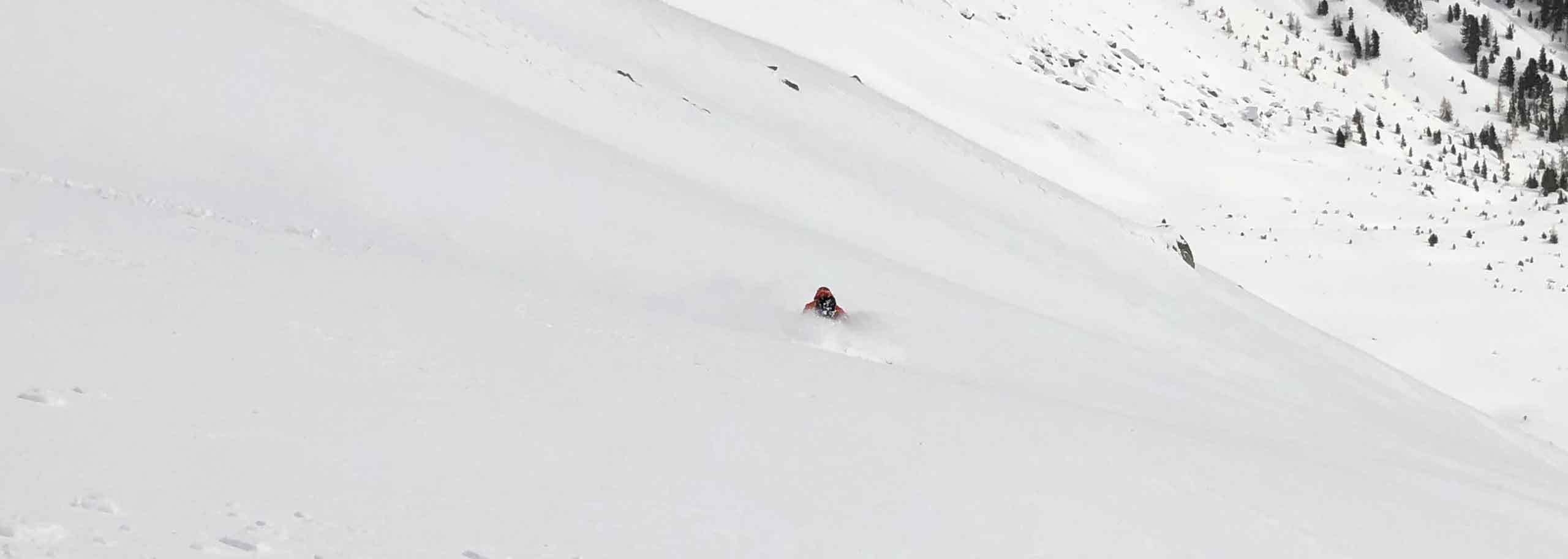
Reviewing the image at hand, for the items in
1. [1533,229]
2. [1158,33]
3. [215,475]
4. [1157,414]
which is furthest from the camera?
[1158,33]

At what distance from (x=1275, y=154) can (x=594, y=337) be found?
35.3 metres

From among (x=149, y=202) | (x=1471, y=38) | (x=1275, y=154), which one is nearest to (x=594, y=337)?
(x=149, y=202)

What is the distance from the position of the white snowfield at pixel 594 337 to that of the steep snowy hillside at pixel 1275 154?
5737mm

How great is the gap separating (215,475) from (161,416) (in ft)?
2.41

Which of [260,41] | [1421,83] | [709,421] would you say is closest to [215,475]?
[709,421]

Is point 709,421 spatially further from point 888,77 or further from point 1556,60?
point 1556,60

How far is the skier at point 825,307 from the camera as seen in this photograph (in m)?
A: 14.3

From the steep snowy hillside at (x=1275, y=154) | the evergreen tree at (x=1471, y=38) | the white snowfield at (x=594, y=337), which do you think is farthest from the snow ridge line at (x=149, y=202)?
the evergreen tree at (x=1471, y=38)

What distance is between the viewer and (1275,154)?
132 ft

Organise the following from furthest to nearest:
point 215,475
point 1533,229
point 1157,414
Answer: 1. point 1533,229
2. point 1157,414
3. point 215,475

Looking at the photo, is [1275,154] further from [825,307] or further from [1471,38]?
[825,307]

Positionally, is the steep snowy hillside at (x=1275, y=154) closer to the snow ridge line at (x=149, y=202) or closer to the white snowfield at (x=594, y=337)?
the white snowfield at (x=594, y=337)

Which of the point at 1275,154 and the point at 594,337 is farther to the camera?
the point at 1275,154

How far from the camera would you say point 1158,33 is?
4888 centimetres
